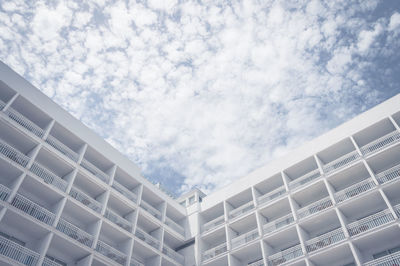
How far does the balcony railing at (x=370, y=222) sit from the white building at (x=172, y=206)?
0.29ft

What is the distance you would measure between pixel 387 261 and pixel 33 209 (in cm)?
2712

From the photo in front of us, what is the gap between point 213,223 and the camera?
127ft

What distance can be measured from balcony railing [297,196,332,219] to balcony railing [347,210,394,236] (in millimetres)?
3121

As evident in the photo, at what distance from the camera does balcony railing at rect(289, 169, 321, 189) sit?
111 ft

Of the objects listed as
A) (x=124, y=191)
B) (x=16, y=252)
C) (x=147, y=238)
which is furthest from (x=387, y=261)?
(x=16, y=252)

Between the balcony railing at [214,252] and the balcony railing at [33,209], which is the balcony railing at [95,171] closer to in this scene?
the balcony railing at [33,209]

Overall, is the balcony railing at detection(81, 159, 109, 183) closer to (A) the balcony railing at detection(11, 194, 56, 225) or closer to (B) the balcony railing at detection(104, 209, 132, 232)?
(B) the balcony railing at detection(104, 209, 132, 232)

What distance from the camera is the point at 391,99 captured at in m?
32.0

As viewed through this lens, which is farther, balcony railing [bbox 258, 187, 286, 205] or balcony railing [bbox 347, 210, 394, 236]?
balcony railing [bbox 258, 187, 286, 205]

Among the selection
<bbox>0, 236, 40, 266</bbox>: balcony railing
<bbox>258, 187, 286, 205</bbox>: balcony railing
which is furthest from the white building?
<bbox>258, 187, 286, 205</bbox>: balcony railing

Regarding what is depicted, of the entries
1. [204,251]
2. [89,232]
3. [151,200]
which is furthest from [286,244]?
[89,232]

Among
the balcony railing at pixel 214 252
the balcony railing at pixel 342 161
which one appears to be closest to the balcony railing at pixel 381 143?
the balcony railing at pixel 342 161

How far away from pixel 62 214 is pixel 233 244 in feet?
55.9

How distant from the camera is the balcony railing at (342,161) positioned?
31975mm
